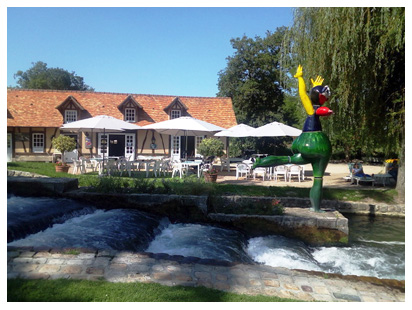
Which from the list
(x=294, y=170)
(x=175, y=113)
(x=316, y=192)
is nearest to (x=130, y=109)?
(x=175, y=113)

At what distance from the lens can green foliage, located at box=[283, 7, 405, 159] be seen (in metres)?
8.02

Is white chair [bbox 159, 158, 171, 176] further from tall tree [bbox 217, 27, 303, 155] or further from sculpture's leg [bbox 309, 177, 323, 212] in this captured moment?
tall tree [bbox 217, 27, 303, 155]

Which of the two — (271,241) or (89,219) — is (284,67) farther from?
(89,219)

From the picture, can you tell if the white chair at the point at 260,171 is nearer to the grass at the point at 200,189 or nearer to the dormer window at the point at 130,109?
the grass at the point at 200,189

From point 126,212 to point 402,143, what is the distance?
718 cm

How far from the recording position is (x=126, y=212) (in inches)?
289

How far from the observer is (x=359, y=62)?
8.48 meters

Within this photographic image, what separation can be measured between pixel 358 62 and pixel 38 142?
1687 centimetres

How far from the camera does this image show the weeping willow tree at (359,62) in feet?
26.3

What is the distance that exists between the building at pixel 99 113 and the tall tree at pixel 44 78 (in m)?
9.95

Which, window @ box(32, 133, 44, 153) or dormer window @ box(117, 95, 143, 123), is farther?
dormer window @ box(117, 95, 143, 123)

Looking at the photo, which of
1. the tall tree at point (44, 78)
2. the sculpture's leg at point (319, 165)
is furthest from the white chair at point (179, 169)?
the tall tree at point (44, 78)

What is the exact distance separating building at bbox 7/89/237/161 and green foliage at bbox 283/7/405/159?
11114 mm

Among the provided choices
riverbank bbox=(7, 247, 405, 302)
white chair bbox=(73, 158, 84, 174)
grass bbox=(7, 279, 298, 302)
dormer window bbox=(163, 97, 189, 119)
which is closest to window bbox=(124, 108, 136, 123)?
dormer window bbox=(163, 97, 189, 119)
